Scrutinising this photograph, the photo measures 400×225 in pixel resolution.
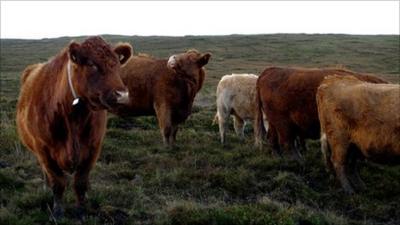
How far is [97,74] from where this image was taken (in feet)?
18.2

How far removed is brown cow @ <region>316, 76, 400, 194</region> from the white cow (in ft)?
13.8

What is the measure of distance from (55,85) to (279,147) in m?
6.71

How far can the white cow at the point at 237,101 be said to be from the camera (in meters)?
14.1

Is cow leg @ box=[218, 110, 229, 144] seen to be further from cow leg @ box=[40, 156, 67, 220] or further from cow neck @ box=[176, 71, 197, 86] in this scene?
cow leg @ box=[40, 156, 67, 220]

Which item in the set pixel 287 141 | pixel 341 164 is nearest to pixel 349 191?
pixel 341 164

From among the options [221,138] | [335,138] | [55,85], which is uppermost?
[55,85]

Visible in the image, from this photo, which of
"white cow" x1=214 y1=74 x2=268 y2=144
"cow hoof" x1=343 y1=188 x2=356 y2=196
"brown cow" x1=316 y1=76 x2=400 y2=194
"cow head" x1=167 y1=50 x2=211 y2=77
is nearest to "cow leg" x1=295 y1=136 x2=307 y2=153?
"white cow" x1=214 y1=74 x2=268 y2=144

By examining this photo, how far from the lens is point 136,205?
773 cm

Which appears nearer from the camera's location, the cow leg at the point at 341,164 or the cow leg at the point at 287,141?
the cow leg at the point at 341,164

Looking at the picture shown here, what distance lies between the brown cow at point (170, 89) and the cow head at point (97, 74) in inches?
268

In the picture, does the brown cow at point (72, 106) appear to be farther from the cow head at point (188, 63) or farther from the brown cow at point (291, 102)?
the cow head at point (188, 63)

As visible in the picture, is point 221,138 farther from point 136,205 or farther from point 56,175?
point 56,175

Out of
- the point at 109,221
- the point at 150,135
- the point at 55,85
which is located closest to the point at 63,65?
the point at 55,85

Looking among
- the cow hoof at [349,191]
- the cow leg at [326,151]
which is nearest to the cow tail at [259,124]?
the cow leg at [326,151]
